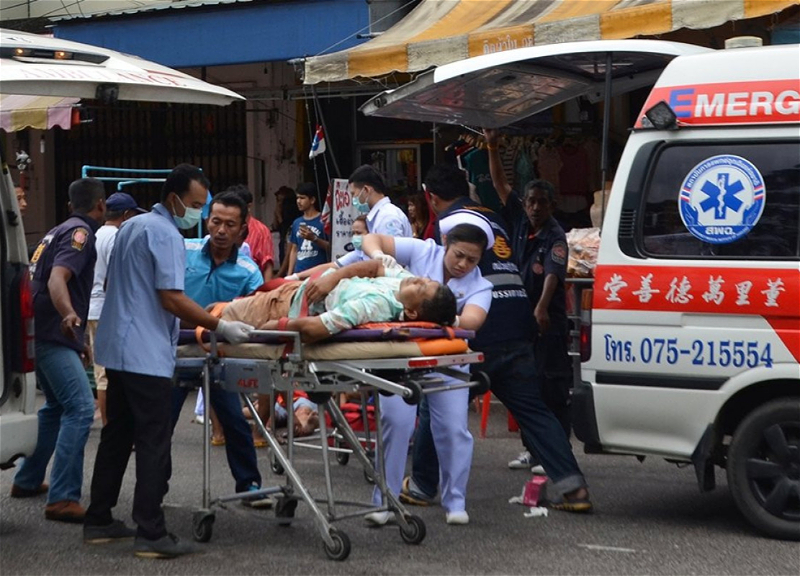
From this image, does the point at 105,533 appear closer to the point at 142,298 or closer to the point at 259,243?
the point at 142,298

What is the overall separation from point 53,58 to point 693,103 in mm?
3138

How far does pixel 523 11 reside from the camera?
36.4 feet

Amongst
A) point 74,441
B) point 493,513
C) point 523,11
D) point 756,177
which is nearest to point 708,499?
point 493,513

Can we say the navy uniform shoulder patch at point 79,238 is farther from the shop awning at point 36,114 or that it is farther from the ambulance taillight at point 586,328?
the shop awning at point 36,114

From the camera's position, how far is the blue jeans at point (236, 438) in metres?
7.07

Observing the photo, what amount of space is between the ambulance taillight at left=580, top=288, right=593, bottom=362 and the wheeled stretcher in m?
0.65

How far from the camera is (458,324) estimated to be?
6500mm

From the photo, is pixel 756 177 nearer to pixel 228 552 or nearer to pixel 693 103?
pixel 693 103

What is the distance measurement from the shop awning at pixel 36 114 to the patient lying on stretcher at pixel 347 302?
26.0ft

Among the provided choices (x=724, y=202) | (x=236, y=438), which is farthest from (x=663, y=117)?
(x=236, y=438)

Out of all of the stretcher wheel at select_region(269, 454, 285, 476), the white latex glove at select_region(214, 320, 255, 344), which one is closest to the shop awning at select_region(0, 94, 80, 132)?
the stretcher wheel at select_region(269, 454, 285, 476)

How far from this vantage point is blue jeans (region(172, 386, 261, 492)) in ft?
23.2

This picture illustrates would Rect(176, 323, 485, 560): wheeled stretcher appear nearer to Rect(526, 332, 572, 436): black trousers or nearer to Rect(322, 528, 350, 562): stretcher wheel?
Rect(322, 528, 350, 562): stretcher wheel

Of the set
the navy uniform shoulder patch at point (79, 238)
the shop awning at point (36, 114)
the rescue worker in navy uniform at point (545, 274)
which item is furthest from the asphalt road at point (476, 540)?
the shop awning at point (36, 114)
